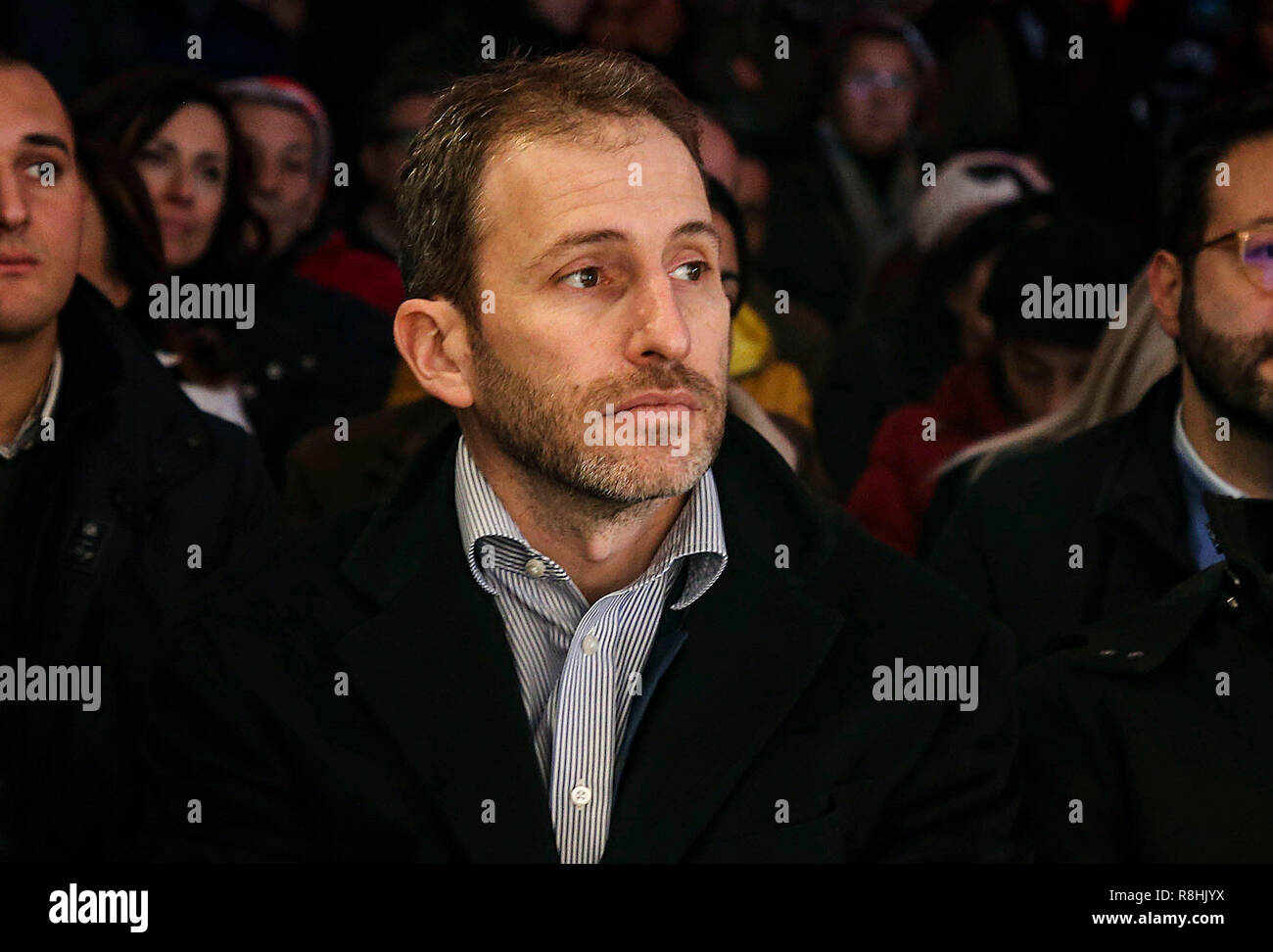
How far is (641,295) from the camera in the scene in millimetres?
2299

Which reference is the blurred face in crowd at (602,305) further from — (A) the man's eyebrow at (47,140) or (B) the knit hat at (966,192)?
(B) the knit hat at (966,192)

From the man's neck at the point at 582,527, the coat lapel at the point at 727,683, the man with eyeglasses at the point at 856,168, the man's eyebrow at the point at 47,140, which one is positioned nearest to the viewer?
the coat lapel at the point at 727,683

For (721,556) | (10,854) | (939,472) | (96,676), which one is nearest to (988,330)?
(939,472)

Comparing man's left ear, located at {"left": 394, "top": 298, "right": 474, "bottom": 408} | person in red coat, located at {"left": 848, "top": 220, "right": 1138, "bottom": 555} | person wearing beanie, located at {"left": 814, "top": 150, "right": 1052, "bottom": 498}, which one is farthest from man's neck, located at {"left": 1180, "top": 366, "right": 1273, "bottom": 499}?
man's left ear, located at {"left": 394, "top": 298, "right": 474, "bottom": 408}

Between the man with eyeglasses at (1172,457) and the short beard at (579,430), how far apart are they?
0.89m

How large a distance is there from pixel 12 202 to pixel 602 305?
112cm

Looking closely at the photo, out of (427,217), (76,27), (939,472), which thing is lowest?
(939,472)

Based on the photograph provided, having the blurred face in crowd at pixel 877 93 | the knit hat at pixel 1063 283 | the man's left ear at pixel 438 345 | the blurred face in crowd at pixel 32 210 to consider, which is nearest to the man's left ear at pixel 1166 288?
the knit hat at pixel 1063 283

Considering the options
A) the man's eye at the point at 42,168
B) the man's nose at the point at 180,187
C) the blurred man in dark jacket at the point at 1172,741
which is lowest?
the blurred man in dark jacket at the point at 1172,741

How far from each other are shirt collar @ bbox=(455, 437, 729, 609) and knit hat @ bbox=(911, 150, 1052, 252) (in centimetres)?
130

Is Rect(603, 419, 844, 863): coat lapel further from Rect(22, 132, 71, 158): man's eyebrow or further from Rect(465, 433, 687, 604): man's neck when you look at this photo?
Rect(22, 132, 71, 158): man's eyebrow

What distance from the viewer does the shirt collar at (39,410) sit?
9.34 feet
